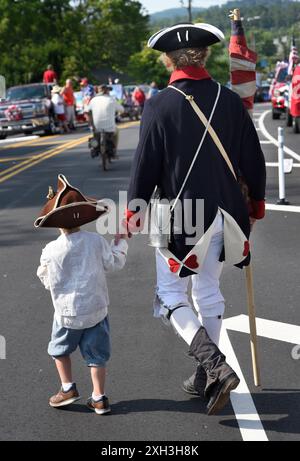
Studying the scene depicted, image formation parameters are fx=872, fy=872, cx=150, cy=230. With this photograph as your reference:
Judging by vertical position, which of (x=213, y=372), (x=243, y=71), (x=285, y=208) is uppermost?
(x=243, y=71)

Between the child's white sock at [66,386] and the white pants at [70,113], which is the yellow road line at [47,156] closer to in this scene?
the white pants at [70,113]

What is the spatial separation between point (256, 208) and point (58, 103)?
26.5 m

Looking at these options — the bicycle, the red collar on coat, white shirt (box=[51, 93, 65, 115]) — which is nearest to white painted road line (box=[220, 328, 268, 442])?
the red collar on coat

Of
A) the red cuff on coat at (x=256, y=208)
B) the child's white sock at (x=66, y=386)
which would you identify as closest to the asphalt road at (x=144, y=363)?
the child's white sock at (x=66, y=386)

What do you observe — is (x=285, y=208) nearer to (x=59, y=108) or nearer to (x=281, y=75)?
(x=281, y=75)

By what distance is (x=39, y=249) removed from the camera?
31.8 feet

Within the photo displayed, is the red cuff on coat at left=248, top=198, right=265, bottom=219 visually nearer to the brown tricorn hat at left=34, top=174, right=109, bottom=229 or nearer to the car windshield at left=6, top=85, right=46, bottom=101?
the brown tricorn hat at left=34, top=174, right=109, bottom=229

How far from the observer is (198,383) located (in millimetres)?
4965

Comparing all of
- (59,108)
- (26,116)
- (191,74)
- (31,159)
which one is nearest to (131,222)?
(191,74)

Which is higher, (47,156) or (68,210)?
(68,210)

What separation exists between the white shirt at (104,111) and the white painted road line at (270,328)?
11.3 meters

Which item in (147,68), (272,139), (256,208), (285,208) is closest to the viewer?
(256,208)

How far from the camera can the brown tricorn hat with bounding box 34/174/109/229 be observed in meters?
4.71
